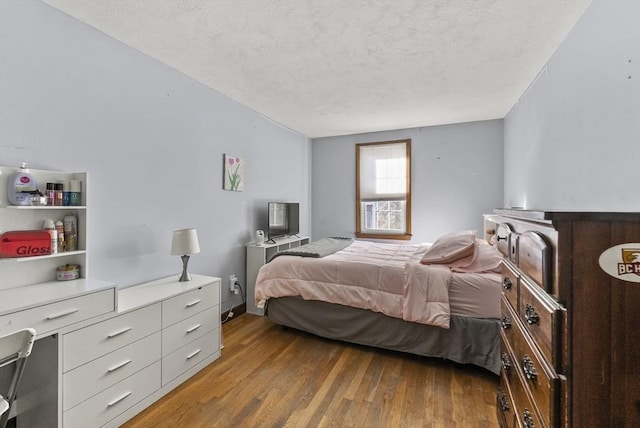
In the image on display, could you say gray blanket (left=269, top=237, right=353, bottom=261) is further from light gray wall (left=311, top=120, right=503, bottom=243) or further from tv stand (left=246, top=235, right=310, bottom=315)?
light gray wall (left=311, top=120, right=503, bottom=243)

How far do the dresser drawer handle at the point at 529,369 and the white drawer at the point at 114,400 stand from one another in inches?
81.6

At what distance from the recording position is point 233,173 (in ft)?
10.9

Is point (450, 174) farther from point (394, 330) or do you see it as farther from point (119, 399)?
point (119, 399)

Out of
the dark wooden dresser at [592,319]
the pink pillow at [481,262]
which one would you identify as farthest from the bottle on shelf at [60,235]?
the pink pillow at [481,262]

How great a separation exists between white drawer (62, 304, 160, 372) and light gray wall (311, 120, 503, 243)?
3.61m

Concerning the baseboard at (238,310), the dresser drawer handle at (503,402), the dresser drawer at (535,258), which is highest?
the dresser drawer at (535,258)

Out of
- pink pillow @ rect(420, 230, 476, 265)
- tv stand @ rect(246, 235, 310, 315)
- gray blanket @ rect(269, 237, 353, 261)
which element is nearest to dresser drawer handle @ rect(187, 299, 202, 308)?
gray blanket @ rect(269, 237, 353, 261)

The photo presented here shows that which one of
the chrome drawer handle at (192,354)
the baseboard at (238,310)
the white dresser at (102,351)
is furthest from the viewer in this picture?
the baseboard at (238,310)

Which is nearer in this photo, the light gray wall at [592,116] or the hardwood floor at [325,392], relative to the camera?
the light gray wall at [592,116]

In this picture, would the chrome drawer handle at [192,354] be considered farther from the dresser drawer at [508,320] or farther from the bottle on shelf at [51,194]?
the dresser drawer at [508,320]

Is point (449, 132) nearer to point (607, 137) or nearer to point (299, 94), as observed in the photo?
point (299, 94)

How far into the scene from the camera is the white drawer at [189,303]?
198cm

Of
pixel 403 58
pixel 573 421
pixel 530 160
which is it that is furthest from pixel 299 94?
pixel 573 421

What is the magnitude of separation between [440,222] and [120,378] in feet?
13.7
